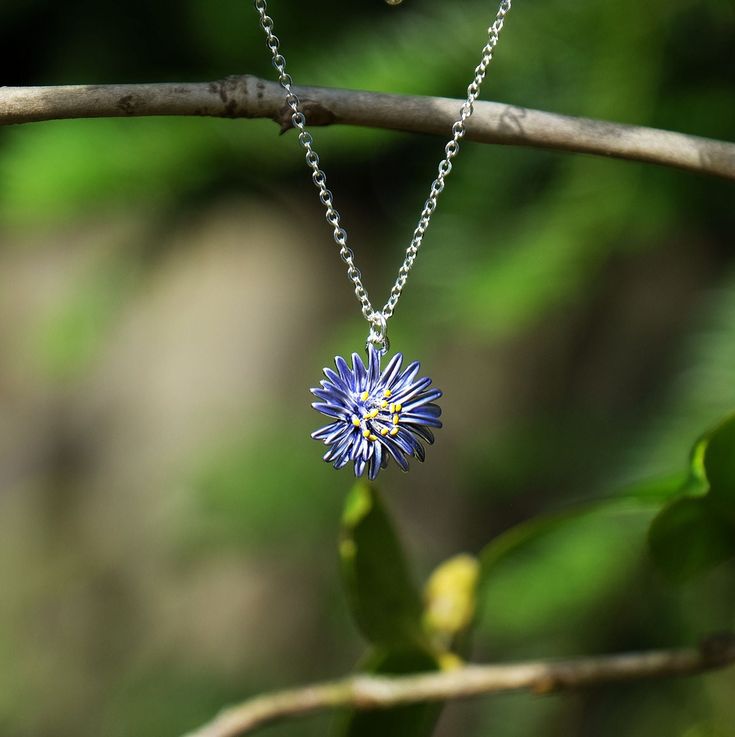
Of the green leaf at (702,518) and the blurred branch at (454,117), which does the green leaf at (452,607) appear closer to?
the green leaf at (702,518)

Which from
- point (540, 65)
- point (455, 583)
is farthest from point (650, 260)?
point (455, 583)

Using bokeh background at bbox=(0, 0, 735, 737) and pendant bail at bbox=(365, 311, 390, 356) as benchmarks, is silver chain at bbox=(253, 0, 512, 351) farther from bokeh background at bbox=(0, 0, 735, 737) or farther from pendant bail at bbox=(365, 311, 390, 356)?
bokeh background at bbox=(0, 0, 735, 737)

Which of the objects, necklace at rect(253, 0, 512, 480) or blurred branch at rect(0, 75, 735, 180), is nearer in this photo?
blurred branch at rect(0, 75, 735, 180)

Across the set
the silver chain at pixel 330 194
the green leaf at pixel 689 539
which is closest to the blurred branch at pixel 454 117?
the silver chain at pixel 330 194

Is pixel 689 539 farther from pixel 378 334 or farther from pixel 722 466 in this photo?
pixel 378 334

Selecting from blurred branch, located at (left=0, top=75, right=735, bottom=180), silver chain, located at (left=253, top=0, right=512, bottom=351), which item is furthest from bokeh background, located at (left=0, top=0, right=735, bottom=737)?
blurred branch, located at (left=0, top=75, right=735, bottom=180)

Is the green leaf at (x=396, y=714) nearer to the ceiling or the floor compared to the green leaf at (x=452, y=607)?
nearer to the floor
